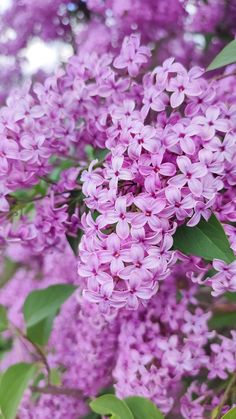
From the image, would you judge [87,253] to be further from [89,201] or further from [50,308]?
[50,308]

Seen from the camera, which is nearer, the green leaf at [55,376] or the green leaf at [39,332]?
the green leaf at [39,332]

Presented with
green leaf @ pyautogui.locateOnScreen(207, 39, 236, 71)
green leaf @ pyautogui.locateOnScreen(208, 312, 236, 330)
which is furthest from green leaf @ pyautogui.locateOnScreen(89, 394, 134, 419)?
green leaf @ pyautogui.locateOnScreen(208, 312, 236, 330)

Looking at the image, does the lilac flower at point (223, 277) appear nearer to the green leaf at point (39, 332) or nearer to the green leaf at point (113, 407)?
the green leaf at point (113, 407)

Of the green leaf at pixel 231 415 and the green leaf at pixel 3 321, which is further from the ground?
the green leaf at pixel 231 415

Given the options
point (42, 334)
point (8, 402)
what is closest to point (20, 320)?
point (42, 334)

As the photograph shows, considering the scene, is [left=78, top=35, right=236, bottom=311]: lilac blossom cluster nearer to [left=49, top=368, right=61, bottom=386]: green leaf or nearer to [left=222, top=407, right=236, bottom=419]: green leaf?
[left=222, top=407, right=236, bottom=419]: green leaf

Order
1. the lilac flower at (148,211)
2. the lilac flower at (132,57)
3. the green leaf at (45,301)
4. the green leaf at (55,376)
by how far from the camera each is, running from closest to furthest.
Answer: the lilac flower at (148,211) < the lilac flower at (132,57) < the green leaf at (45,301) < the green leaf at (55,376)

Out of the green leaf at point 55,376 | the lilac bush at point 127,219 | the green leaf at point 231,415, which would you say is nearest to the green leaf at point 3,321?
the lilac bush at point 127,219
